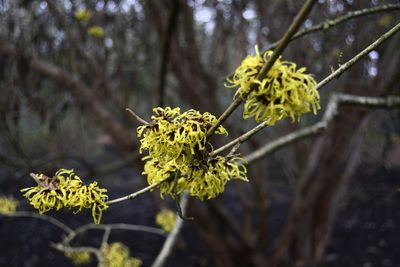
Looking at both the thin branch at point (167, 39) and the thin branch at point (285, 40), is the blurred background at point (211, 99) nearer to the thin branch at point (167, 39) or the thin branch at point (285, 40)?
the thin branch at point (167, 39)

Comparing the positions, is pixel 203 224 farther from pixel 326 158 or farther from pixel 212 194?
pixel 212 194

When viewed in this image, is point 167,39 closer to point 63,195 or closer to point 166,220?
point 166,220

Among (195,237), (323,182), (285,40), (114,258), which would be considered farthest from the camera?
(195,237)

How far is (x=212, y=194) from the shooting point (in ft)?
2.31

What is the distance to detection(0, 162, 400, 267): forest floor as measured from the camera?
3.68m

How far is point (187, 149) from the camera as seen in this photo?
619mm

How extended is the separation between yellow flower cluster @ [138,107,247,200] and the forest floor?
9.89 feet

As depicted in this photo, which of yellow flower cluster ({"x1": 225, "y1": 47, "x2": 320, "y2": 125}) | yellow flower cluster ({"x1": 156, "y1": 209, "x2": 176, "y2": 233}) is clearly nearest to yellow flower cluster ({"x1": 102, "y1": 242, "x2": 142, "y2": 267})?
yellow flower cluster ({"x1": 156, "y1": 209, "x2": 176, "y2": 233})

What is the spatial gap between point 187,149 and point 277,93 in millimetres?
161

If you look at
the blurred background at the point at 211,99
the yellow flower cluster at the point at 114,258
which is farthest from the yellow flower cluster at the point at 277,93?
the blurred background at the point at 211,99

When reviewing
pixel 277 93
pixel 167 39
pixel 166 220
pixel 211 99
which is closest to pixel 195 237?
pixel 211 99

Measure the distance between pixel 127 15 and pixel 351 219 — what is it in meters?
3.39

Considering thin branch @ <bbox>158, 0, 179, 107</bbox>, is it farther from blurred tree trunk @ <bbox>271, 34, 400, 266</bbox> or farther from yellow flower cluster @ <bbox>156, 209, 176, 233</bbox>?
blurred tree trunk @ <bbox>271, 34, 400, 266</bbox>

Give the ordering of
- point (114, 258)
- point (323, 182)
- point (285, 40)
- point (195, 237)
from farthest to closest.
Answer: point (195, 237)
point (323, 182)
point (114, 258)
point (285, 40)
